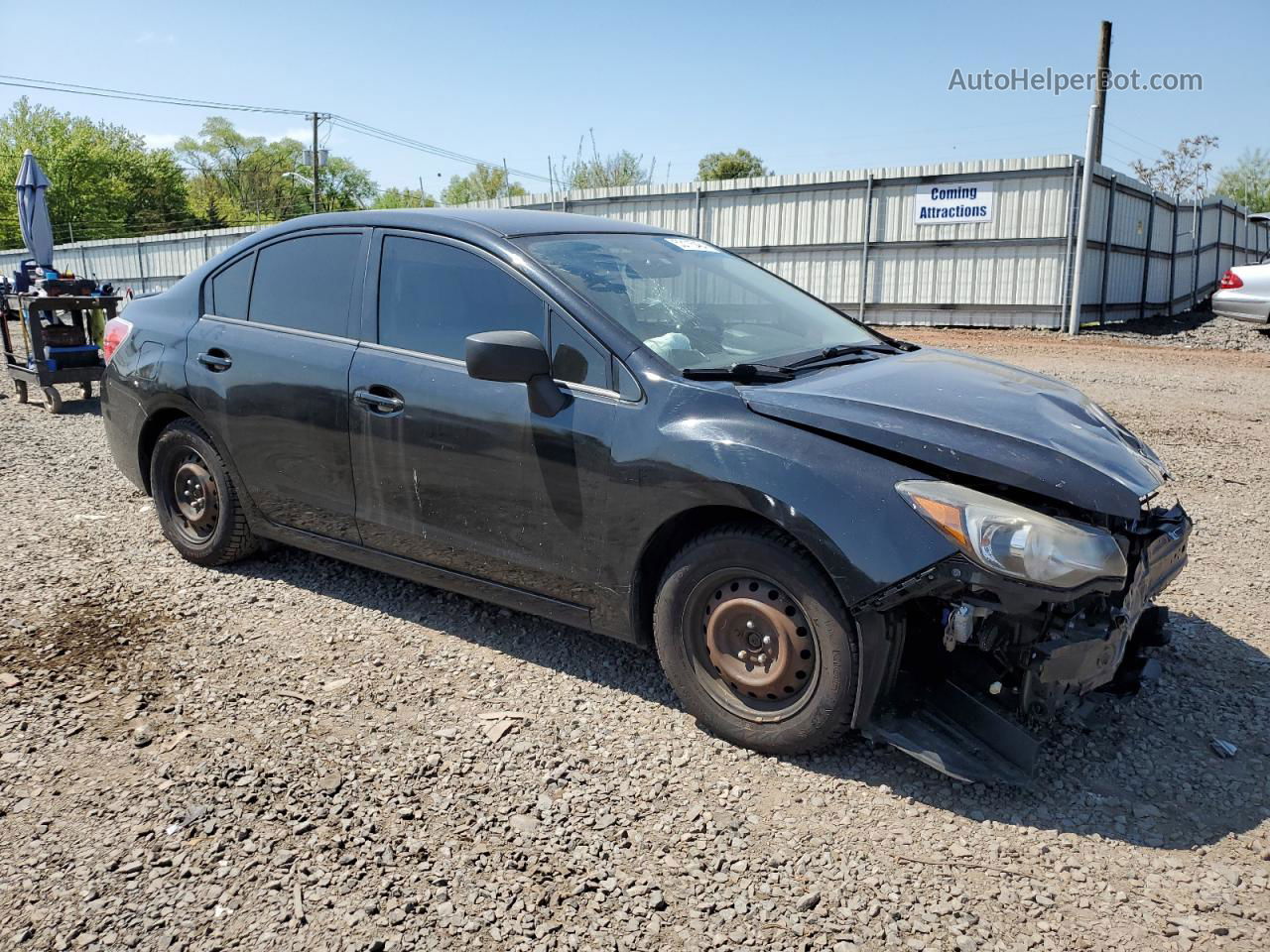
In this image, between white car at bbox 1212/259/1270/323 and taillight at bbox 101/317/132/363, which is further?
white car at bbox 1212/259/1270/323

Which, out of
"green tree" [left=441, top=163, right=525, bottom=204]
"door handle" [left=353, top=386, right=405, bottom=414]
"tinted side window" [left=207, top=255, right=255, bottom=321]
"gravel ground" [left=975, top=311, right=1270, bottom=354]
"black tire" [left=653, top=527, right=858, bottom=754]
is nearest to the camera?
"black tire" [left=653, top=527, right=858, bottom=754]

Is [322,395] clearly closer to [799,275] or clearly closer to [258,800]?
[258,800]

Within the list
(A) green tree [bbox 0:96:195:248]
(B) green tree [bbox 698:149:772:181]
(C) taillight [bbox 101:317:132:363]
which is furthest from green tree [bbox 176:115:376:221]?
(C) taillight [bbox 101:317:132:363]

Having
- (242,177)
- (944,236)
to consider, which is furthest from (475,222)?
(242,177)

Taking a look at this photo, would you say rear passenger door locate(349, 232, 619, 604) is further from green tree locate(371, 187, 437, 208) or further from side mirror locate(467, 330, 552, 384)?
green tree locate(371, 187, 437, 208)

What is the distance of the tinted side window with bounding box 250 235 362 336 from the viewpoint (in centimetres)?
407

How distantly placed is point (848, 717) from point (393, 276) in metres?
2.50

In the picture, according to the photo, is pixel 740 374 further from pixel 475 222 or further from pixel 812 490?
pixel 475 222

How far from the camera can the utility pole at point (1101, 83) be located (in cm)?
1783

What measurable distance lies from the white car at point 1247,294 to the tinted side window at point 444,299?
1642cm

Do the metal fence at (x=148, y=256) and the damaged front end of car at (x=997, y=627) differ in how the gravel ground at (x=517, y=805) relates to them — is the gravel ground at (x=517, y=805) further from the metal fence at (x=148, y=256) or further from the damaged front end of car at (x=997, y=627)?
the metal fence at (x=148, y=256)

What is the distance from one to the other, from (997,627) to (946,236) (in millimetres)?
17957

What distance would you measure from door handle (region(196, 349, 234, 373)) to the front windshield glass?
1.65m

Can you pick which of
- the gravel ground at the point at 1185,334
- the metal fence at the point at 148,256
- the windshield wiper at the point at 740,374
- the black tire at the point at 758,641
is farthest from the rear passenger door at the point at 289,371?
the metal fence at the point at 148,256
